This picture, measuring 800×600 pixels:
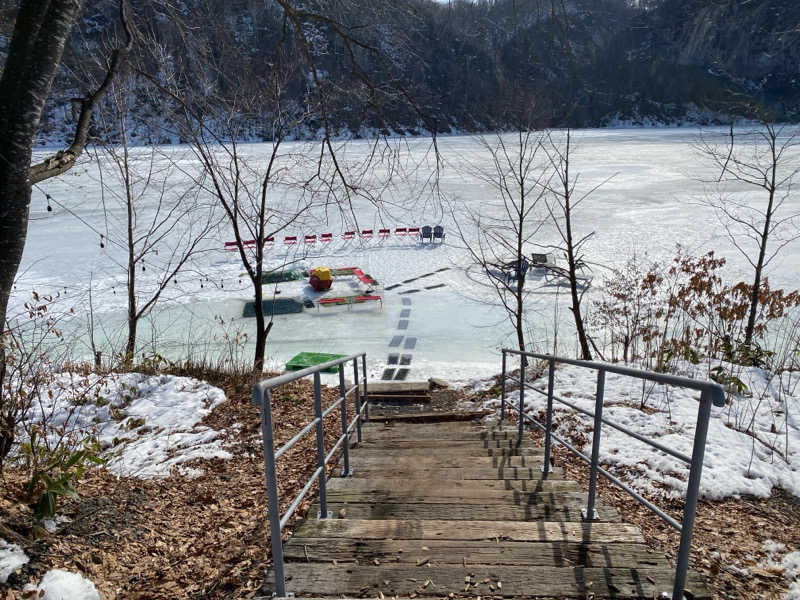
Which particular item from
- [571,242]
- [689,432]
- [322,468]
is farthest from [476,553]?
[571,242]

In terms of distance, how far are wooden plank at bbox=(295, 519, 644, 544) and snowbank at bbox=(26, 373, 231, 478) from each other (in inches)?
76.7

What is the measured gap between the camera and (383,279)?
1884 centimetres

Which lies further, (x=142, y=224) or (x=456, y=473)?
(x=142, y=224)

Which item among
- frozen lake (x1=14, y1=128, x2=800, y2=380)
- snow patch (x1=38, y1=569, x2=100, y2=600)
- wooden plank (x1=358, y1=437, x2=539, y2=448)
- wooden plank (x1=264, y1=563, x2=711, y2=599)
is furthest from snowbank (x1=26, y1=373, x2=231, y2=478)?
wooden plank (x1=264, y1=563, x2=711, y2=599)

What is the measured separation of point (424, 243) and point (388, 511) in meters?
21.1

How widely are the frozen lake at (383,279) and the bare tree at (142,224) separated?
38 centimetres

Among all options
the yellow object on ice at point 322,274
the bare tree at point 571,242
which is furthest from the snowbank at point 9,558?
the yellow object on ice at point 322,274

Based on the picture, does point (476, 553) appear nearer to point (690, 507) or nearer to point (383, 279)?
point (690, 507)

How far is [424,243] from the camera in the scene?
77.2 feet

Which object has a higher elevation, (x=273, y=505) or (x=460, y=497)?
(x=273, y=505)

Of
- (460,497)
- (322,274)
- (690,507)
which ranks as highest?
(690,507)

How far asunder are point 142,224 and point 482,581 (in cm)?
2538

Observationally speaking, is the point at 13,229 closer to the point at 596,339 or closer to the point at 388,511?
the point at 388,511

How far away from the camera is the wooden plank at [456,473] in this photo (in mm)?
3414
